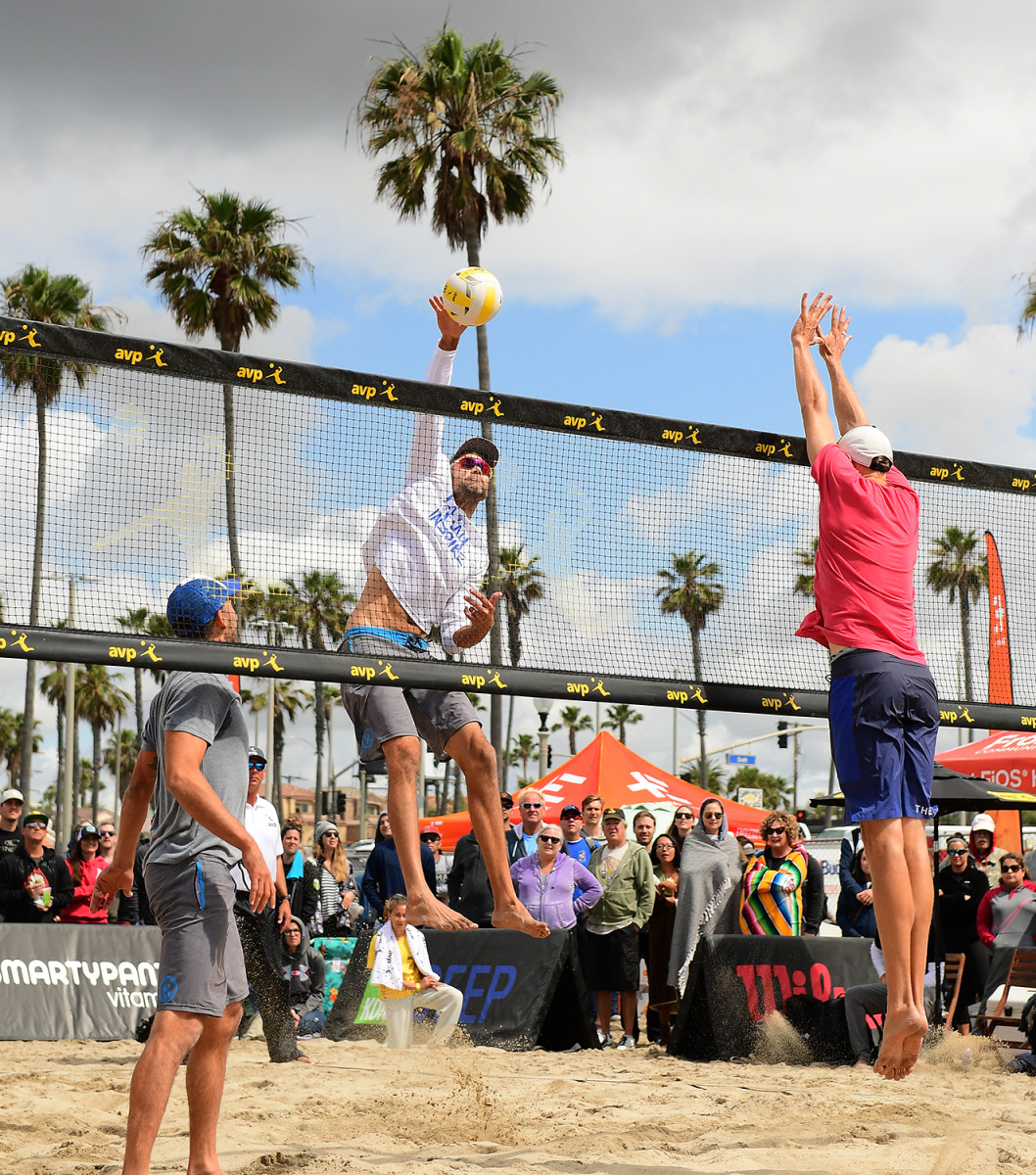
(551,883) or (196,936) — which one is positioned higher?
(196,936)

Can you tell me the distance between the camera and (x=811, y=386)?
533 cm

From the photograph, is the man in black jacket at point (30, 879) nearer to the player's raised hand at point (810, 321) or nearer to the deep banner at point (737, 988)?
the deep banner at point (737, 988)

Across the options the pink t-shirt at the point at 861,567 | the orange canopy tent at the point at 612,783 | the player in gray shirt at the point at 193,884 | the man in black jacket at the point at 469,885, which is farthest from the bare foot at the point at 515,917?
the orange canopy tent at the point at 612,783

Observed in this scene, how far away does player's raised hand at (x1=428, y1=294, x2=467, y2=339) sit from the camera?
5.07 metres

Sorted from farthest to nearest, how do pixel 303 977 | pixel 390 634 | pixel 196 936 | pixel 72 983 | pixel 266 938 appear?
1. pixel 72 983
2. pixel 303 977
3. pixel 266 938
4. pixel 390 634
5. pixel 196 936

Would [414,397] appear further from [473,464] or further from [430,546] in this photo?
[430,546]

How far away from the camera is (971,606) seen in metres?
6.53

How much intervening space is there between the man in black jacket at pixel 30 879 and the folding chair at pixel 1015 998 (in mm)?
7474

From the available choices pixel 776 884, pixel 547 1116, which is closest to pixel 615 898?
pixel 776 884

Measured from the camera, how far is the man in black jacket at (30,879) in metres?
10.6

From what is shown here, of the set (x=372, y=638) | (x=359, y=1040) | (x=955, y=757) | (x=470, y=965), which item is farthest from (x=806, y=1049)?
(x=955, y=757)

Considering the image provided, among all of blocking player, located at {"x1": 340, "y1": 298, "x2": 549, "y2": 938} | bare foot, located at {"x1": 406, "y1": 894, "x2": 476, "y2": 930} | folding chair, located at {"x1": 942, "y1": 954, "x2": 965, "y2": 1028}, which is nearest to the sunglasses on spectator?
blocking player, located at {"x1": 340, "y1": 298, "x2": 549, "y2": 938}

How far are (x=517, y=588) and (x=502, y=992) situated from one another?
510 centimetres

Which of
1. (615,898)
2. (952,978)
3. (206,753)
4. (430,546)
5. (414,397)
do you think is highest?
(414,397)
